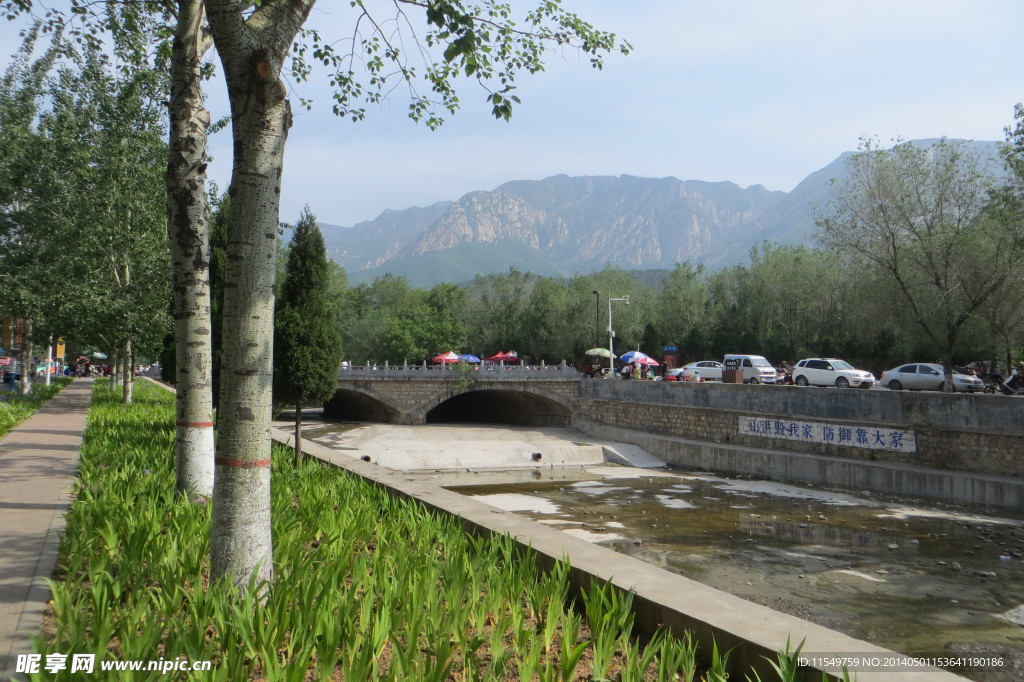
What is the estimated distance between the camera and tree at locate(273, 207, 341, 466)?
12.9 meters

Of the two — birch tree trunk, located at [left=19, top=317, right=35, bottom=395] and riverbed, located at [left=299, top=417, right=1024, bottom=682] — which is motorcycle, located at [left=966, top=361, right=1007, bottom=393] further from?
birch tree trunk, located at [left=19, top=317, right=35, bottom=395]

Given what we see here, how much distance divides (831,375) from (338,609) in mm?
32199

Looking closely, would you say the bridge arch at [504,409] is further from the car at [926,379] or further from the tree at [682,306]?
the tree at [682,306]

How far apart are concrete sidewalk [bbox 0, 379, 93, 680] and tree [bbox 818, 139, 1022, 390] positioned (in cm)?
2693

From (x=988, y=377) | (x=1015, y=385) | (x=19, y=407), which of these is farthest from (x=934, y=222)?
(x=19, y=407)

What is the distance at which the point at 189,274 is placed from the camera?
300 inches

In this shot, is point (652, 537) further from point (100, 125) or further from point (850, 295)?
point (850, 295)

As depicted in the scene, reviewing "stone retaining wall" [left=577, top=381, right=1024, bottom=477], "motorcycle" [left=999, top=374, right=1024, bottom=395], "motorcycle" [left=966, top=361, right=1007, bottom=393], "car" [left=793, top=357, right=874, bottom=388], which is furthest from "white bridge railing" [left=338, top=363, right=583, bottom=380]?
"motorcycle" [left=999, top=374, right=1024, bottom=395]

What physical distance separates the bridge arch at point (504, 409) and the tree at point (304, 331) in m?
28.1

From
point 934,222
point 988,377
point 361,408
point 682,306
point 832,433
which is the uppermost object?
point 934,222

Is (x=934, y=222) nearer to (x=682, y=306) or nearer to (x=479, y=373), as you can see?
(x=479, y=373)

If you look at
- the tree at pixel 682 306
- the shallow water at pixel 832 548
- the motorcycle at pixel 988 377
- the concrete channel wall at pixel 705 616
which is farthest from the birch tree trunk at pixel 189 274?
the tree at pixel 682 306

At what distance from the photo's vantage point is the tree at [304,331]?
1288 centimetres

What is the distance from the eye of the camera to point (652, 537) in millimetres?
15742
